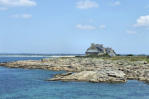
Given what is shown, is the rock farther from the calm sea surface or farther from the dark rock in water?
the dark rock in water

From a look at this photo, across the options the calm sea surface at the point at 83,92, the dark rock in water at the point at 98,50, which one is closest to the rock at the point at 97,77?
the calm sea surface at the point at 83,92

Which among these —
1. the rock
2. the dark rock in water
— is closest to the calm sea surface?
the rock

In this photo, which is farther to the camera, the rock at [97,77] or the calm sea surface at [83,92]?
the rock at [97,77]

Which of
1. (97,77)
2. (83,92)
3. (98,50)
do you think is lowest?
(83,92)

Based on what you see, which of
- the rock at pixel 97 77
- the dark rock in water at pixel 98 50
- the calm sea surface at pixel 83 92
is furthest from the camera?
the dark rock in water at pixel 98 50

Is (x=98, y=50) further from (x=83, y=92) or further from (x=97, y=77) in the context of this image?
(x=83, y=92)

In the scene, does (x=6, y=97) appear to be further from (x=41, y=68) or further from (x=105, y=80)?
(x=41, y=68)

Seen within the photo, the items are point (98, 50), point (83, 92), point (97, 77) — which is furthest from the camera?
point (98, 50)

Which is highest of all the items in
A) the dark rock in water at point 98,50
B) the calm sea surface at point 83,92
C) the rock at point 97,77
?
the dark rock in water at point 98,50

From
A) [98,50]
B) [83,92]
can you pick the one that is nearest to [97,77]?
[83,92]

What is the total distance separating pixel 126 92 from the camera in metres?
49.7

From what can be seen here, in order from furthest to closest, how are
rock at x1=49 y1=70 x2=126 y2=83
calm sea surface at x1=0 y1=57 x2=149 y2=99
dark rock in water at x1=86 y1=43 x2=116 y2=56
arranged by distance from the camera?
dark rock in water at x1=86 y1=43 x2=116 y2=56 < rock at x1=49 y1=70 x2=126 y2=83 < calm sea surface at x1=0 y1=57 x2=149 y2=99

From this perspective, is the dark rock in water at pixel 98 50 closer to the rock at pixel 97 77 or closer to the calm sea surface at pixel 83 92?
the rock at pixel 97 77

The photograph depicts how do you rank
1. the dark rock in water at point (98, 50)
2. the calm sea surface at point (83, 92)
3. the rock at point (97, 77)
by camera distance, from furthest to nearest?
the dark rock in water at point (98, 50) → the rock at point (97, 77) → the calm sea surface at point (83, 92)
